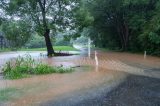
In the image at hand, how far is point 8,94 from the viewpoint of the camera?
960 centimetres

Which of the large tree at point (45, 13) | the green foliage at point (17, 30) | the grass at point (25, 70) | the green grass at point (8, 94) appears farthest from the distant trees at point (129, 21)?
the green grass at point (8, 94)

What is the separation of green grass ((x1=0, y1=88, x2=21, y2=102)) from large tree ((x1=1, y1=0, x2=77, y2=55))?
75.0 feet

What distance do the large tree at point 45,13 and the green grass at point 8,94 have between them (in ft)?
75.0

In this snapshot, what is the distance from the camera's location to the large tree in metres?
32.7

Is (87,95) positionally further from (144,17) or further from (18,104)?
(144,17)

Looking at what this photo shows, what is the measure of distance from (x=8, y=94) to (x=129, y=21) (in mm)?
30285

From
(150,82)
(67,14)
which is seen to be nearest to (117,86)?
(150,82)

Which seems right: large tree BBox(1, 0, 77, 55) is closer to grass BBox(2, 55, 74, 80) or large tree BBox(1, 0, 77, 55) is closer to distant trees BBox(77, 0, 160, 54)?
distant trees BBox(77, 0, 160, 54)

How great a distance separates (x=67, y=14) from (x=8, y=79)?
2201 centimetres

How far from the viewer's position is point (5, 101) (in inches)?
337

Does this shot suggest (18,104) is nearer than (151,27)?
Yes

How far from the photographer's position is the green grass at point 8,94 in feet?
29.4

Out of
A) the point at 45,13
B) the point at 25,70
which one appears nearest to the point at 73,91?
the point at 25,70

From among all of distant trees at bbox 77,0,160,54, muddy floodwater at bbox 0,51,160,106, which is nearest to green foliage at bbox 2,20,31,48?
distant trees at bbox 77,0,160,54
